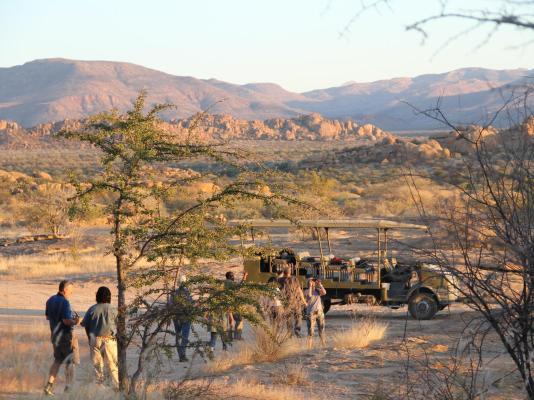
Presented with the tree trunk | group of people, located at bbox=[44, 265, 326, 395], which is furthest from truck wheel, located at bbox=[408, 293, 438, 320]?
the tree trunk

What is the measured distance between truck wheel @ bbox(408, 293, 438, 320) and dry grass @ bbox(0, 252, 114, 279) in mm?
12087

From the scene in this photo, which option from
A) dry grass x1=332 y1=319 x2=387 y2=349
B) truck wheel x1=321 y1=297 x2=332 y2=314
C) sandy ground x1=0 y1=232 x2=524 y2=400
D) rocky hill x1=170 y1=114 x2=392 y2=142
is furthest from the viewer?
rocky hill x1=170 y1=114 x2=392 y2=142

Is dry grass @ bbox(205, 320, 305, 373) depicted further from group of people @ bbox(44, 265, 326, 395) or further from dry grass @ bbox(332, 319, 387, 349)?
group of people @ bbox(44, 265, 326, 395)

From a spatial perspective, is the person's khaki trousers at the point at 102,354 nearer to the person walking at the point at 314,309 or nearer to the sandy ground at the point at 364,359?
the sandy ground at the point at 364,359

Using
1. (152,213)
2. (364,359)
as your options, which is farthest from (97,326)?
(364,359)

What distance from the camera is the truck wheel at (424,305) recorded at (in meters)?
18.7

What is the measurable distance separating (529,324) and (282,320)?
28.1 feet

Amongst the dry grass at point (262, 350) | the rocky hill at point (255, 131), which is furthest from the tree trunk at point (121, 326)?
the rocky hill at point (255, 131)

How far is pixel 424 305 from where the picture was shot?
18781mm

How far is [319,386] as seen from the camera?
12844 millimetres

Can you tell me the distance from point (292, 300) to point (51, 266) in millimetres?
15843

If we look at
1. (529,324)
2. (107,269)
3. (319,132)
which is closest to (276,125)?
(319,132)

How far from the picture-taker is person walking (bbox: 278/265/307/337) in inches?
606

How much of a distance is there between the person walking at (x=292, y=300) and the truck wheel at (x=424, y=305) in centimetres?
342
